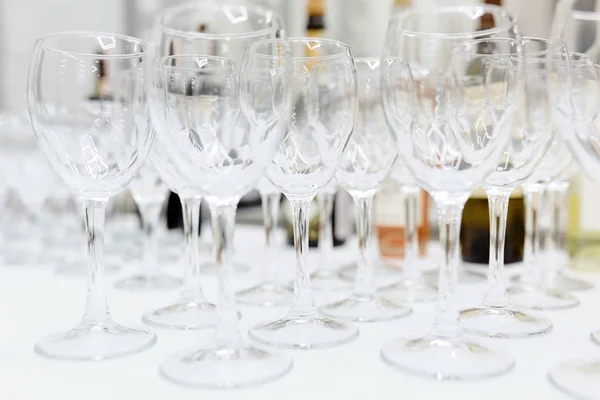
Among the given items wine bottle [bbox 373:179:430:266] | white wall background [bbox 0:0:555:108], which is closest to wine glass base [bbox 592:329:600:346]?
wine bottle [bbox 373:179:430:266]

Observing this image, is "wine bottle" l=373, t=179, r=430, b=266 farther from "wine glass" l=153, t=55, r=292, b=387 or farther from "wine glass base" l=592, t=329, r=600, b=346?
"wine glass" l=153, t=55, r=292, b=387

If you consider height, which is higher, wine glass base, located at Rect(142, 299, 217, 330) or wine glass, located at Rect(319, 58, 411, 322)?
wine glass, located at Rect(319, 58, 411, 322)

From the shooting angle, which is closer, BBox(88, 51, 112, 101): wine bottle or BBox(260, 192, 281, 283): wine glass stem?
BBox(88, 51, 112, 101): wine bottle

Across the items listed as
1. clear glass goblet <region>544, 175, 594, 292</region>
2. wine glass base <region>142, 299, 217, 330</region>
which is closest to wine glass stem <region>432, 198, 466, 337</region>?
wine glass base <region>142, 299, 217, 330</region>

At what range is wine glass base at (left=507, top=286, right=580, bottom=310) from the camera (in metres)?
0.70

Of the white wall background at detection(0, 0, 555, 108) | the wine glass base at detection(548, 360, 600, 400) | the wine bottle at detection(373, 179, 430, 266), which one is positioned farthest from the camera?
the white wall background at detection(0, 0, 555, 108)

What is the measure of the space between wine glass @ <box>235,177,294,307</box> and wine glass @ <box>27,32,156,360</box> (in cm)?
19

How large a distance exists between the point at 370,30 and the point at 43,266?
1034 mm

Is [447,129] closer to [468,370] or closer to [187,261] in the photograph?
[468,370]

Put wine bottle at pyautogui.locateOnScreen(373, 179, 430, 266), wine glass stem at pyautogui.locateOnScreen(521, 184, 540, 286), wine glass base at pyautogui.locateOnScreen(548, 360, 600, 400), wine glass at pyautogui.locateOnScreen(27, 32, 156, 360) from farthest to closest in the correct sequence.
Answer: wine bottle at pyautogui.locateOnScreen(373, 179, 430, 266)
wine glass stem at pyautogui.locateOnScreen(521, 184, 540, 286)
wine glass at pyautogui.locateOnScreen(27, 32, 156, 360)
wine glass base at pyautogui.locateOnScreen(548, 360, 600, 400)

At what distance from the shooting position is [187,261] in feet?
2.34

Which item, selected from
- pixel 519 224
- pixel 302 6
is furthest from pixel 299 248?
pixel 302 6

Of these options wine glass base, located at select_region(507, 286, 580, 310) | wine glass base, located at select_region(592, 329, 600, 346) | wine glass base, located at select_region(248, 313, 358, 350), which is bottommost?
wine glass base, located at select_region(507, 286, 580, 310)

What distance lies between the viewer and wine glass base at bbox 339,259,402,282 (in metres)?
0.89
